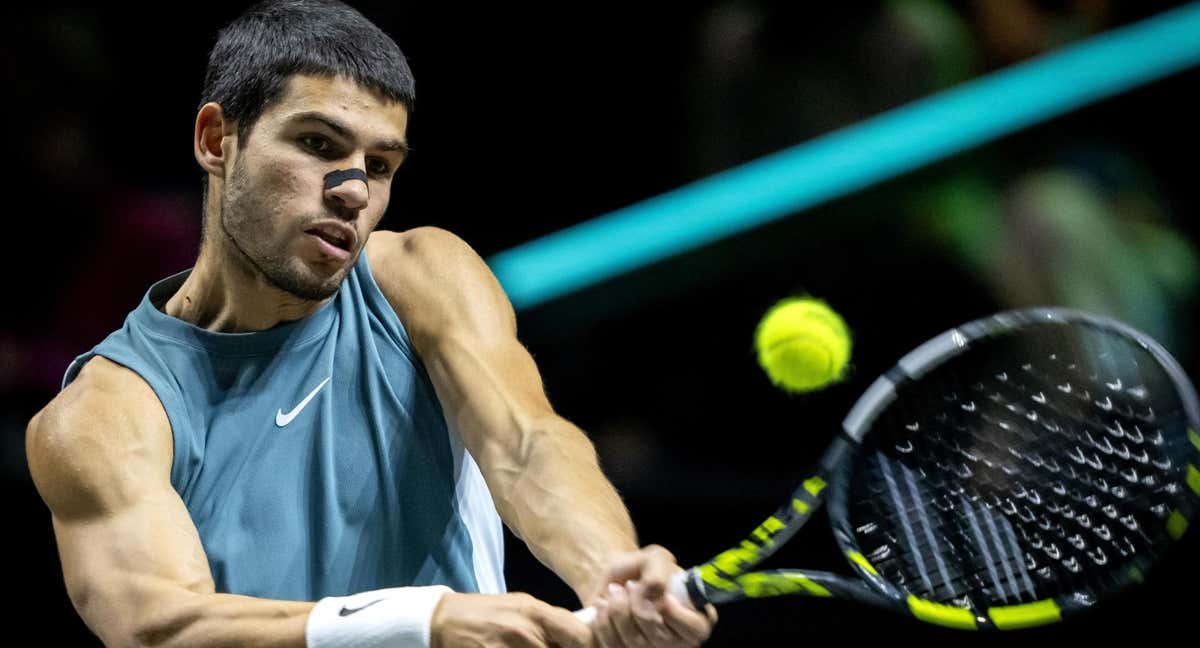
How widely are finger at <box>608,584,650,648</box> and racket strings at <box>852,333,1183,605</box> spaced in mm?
404

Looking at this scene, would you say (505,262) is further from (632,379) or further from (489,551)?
(489,551)

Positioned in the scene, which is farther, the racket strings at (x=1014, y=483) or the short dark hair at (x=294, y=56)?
the short dark hair at (x=294, y=56)

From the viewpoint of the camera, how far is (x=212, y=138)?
273 centimetres

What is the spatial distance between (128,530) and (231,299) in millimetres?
464

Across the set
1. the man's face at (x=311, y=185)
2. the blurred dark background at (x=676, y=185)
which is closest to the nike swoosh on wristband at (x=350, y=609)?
the man's face at (x=311, y=185)

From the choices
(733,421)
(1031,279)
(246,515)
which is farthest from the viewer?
(733,421)

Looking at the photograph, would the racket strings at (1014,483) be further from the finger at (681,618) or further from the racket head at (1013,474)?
the finger at (681,618)

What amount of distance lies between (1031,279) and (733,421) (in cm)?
96

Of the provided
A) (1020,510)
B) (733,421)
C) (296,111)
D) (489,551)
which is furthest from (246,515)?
(733,421)

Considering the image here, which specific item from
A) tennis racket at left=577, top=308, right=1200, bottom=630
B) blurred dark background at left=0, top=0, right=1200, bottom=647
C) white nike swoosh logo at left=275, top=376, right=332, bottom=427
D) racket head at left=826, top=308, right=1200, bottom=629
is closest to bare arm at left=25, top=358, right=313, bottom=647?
white nike swoosh logo at left=275, top=376, right=332, bottom=427

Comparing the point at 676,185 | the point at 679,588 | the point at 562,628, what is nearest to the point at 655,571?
the point at 679,588

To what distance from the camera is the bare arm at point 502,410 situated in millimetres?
2504

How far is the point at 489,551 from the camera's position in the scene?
2730 mm

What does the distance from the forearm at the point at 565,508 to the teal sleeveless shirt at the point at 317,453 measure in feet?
0.44
